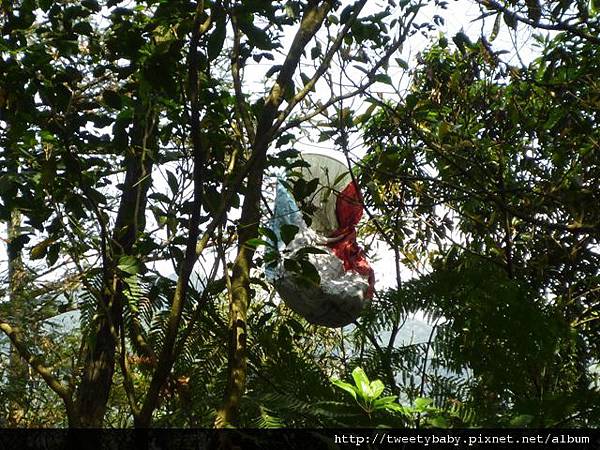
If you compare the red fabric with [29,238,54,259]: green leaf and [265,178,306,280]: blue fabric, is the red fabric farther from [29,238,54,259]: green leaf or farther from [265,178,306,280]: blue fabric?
[29,238,54,259]: green leaf

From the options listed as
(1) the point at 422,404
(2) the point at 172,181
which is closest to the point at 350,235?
(2) the point at 172,181

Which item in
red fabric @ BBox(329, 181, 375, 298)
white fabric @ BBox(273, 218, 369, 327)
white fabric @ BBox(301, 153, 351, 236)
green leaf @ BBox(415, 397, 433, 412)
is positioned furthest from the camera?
white fabric @ BBox(301, 153, 351, 236)

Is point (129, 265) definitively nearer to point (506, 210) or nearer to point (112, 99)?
point (112, 99)

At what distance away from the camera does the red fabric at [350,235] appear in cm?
263

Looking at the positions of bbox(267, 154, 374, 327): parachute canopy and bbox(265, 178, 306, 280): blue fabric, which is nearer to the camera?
bbox(267, 154, 374, 327): parachute canopy

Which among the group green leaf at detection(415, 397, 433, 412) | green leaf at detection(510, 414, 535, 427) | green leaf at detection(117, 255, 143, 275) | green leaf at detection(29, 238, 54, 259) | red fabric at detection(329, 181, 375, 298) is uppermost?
red fabric at detection(329, 181, 375, 298)

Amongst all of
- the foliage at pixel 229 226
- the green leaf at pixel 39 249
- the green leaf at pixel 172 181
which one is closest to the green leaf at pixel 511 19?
the foliage at pixel 229 226

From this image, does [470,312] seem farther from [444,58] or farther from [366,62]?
[444,58]

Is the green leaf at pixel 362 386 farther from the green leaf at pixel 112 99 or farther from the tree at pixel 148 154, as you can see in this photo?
the green leaf at pixel 112 99

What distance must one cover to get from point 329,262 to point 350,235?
26cm

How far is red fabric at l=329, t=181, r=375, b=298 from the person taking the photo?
2629 millimetres

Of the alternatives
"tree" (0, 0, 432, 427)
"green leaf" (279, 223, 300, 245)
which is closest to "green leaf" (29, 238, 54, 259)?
"tree" (0, 0, 432, 427)

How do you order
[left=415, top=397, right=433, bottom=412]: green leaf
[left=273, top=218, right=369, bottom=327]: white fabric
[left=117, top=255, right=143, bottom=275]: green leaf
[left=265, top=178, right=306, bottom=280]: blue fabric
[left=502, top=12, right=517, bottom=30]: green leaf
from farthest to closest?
[left=265, top=178, right=306, bottom=280]: blue fabric
[left=273, top=218, right=369, bottom=327]: white fabric
[left=502, top=12, right=517, bottom=30]: green leaf
[left=117, top=255, right=143, bottom=275]: green leaf
[left=415, top=397, right=433, bottom=412]: green leaf

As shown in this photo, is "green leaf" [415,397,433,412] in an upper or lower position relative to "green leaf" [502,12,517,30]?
lower
